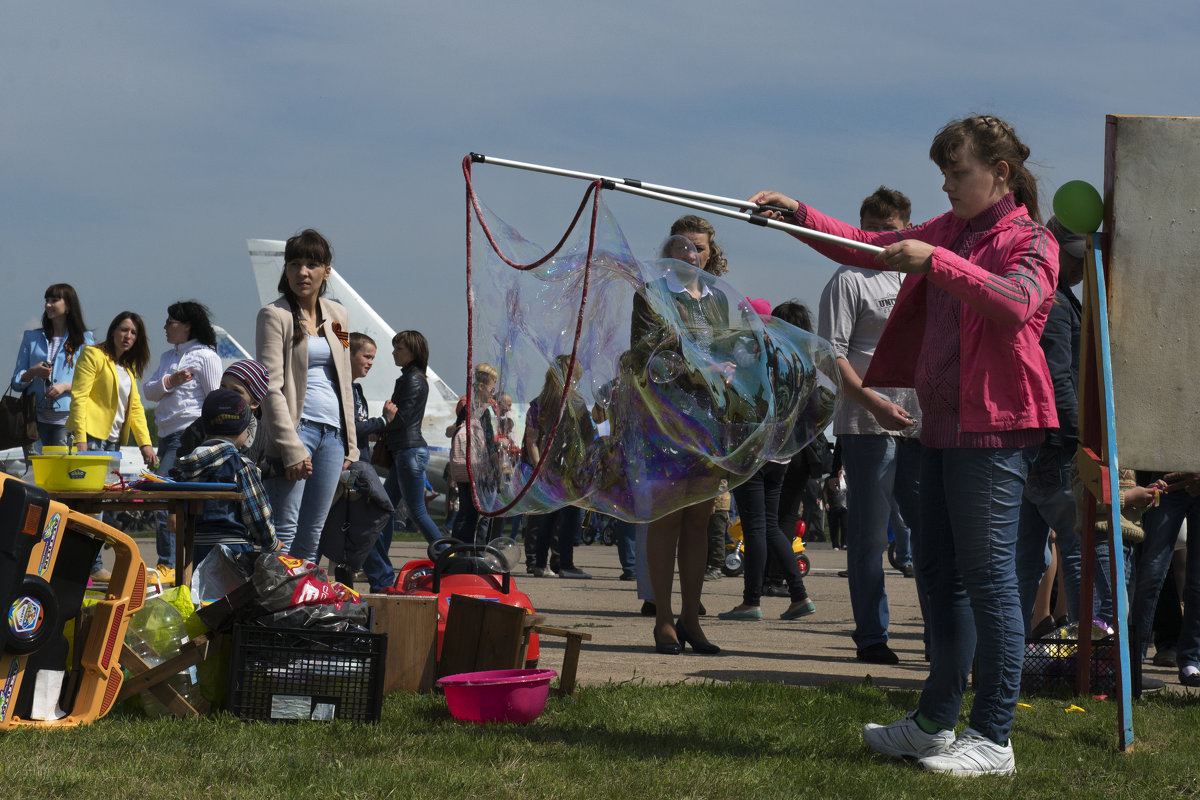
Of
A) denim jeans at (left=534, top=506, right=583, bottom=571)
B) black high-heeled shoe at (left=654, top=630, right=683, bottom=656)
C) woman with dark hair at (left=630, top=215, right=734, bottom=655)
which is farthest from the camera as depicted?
denim jeans at (left=534, top=506, right=583, bottom=571)

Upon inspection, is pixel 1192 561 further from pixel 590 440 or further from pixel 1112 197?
pixel 590 440

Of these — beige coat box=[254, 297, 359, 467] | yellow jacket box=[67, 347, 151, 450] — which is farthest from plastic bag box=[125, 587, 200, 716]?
yellow jacket box=[67, 347, 151, 450]

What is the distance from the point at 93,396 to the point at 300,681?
627 centimetres

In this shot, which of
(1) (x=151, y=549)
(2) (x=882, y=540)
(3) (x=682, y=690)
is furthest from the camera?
(1) (x=151, y=549)

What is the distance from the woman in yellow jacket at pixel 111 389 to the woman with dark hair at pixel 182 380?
1.83 feet

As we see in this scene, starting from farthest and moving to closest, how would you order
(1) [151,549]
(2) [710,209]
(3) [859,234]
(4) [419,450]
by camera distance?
1. (1) [151,549]
2. (4) [419,450]
3. (3) [859,234]
4. (2) [710,209]

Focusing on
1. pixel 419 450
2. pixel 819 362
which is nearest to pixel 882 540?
pixel 819 362

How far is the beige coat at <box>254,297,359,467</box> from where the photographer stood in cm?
613

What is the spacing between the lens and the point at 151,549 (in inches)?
647

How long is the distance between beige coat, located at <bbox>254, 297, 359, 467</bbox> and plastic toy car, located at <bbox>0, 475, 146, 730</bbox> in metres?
1.60

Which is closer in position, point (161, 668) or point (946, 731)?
point (946, 731)

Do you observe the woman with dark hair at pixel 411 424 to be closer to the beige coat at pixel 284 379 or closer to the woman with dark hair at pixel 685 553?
the beige coat at pixel 284 379

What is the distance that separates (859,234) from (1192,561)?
3.22 metres

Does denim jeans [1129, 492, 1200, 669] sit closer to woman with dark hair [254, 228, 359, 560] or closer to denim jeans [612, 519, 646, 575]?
woman with dark hair [254, 228, 359, 560]
